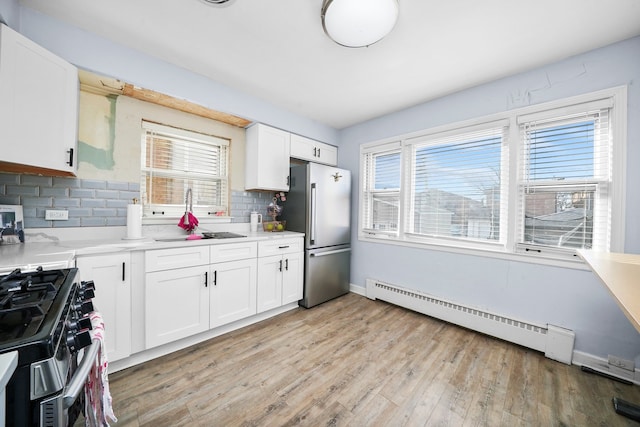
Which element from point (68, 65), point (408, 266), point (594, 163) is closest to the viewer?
point (68, 65)

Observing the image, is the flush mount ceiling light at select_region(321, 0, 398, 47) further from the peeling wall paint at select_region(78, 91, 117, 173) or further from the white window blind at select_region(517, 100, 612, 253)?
the peeling wall paint at select_region(78, 91, 117, 173)

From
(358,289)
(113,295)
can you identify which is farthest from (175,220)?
(358,289)

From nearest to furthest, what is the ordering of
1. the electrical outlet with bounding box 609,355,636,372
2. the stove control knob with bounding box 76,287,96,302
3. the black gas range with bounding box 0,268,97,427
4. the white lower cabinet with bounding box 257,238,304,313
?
the black gas range with bounding box 0,268,97,427 → the stove control knob with bounding box 76,287,96,302 → the electrical outlet with bounding box 609,355,636,372 → the white lower cabinet with bounding box 257,238,304,313

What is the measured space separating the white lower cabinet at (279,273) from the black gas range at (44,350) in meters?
1.76

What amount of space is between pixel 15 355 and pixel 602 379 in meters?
3.22

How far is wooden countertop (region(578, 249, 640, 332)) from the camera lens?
81 centimetres

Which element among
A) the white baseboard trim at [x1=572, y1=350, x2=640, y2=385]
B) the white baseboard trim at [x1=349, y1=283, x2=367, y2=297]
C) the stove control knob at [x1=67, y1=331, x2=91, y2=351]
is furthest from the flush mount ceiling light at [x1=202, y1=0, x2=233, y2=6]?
the white baseboard trim at [x1=572, y1=350, x2=640, y2=385]

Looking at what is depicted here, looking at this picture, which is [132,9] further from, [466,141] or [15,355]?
[466,141]

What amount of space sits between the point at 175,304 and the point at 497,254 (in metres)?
3.04

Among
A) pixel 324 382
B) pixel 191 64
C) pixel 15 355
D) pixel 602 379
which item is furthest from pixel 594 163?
pixel 191 64

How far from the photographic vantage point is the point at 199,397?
61.7 inches

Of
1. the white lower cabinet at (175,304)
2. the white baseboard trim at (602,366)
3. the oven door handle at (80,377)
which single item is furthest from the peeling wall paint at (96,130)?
the white baseboard trim at (602,366)

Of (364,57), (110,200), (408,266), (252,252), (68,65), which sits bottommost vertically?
(408,266)

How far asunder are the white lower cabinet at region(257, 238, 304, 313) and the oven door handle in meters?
1.81
